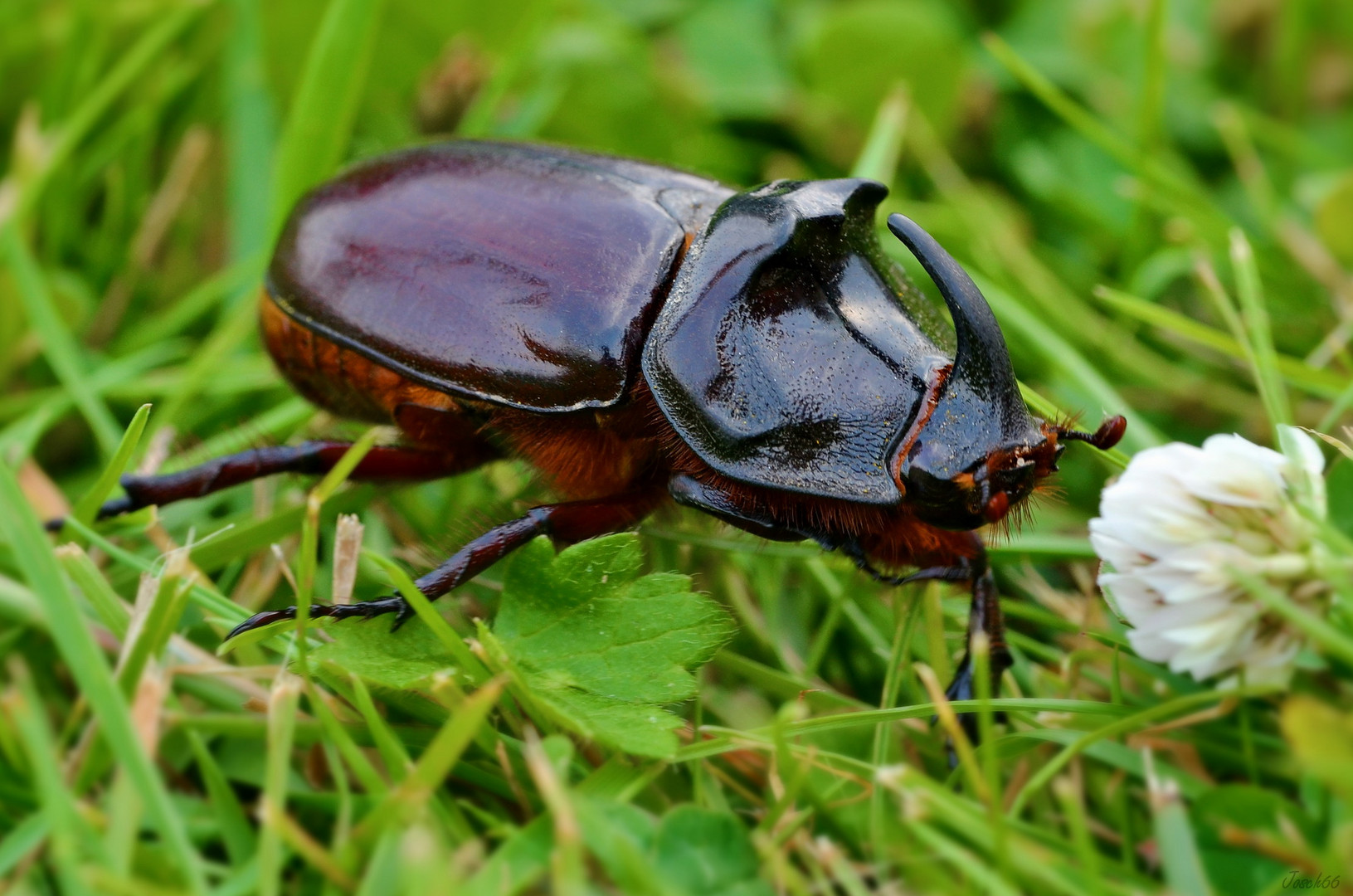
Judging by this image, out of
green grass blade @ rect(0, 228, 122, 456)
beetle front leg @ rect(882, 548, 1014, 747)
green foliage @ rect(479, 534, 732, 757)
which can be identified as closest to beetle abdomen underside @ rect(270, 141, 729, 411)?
green foliage @ rect(479, 534, 732, 757)

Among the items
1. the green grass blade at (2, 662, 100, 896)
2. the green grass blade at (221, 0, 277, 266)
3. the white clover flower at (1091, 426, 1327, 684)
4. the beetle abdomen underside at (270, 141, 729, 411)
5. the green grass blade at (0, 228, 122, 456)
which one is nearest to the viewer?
the green grass blade at (2, 662, 100, 896)

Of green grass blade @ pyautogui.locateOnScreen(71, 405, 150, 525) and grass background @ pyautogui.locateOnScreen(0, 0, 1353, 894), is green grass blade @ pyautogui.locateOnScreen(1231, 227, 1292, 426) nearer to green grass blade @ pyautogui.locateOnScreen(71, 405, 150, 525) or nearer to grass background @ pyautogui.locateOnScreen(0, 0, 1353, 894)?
grass background @ pyautogui.locateOnScreen(0, 0, 1353, 894)

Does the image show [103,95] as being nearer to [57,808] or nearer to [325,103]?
[325,103]

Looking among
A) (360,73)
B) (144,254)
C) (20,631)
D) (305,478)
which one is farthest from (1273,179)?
(20,631)

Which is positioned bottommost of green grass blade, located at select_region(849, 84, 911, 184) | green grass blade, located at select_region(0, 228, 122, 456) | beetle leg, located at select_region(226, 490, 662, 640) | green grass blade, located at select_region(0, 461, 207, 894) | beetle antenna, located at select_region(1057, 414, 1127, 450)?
green grass blade, located at select_region(0, 228, 122, 456)

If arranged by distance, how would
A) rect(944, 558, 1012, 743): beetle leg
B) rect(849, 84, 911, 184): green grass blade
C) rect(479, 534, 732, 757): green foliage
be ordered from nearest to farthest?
rect(479, 534, 732, 757): green foliage < rect(944, 558, 1012, 743): beetle leg < rect(849, 84, 911, 184): green grass blade

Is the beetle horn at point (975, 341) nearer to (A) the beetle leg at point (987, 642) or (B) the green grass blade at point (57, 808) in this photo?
(A) the beetle leg at point (987, 642)

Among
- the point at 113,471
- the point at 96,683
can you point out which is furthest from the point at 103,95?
the point at 96,683
